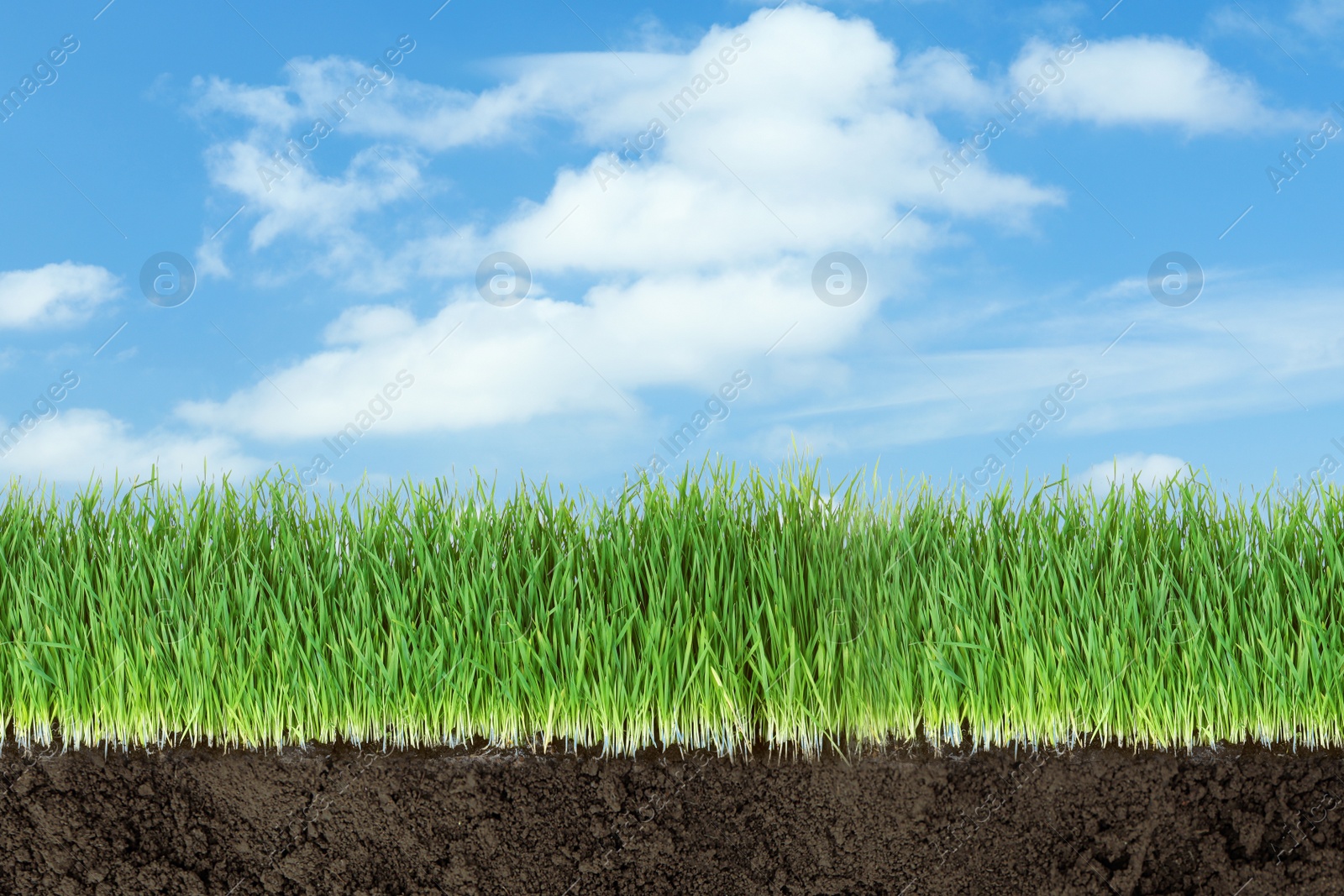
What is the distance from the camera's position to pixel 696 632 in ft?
10.3

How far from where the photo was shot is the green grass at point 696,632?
10.2 feet

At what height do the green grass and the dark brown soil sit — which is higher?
the green grass

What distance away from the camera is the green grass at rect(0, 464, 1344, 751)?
10.2 feet

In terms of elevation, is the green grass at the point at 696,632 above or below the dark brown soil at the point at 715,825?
above

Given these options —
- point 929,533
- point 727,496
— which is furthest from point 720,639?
point 929,533

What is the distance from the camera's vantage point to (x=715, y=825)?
304 cm

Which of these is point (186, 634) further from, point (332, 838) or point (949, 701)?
point (949, 701)

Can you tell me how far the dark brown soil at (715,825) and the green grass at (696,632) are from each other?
103 millimetres

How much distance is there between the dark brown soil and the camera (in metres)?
3.05

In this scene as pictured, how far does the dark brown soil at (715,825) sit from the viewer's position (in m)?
3.05

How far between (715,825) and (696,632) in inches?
22.7

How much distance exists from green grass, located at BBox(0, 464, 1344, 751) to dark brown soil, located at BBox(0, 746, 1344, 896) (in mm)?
103

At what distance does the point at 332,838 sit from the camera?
10.2 feet

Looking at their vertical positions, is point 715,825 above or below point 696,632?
below
